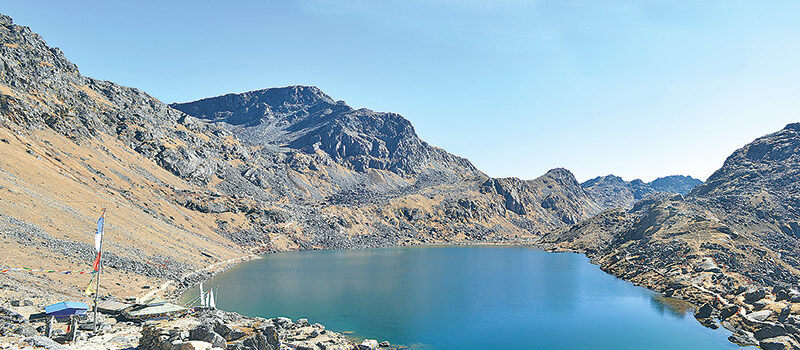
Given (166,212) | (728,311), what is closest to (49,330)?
(728,311)

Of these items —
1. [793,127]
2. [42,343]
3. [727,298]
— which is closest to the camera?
[42,343]

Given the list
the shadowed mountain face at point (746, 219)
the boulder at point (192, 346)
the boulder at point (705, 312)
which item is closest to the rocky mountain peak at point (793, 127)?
the shadowed mountain face at point (746, 219)

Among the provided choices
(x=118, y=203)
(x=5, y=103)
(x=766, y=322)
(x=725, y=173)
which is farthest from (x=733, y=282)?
(x=5, y=103)

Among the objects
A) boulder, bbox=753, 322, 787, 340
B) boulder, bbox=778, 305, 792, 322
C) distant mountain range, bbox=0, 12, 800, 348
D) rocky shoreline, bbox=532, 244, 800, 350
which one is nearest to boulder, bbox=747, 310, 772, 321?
rocky shoreline, bbox=532, 244, 800, 350

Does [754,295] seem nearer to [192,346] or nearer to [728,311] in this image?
[728,311]

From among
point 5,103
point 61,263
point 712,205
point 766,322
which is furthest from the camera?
point 712,205

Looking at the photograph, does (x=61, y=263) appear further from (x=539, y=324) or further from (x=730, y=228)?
(x=730, y=228)

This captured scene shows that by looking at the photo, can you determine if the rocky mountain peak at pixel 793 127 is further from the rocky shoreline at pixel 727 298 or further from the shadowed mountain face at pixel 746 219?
the rocky shoreline at pixel 727 298
